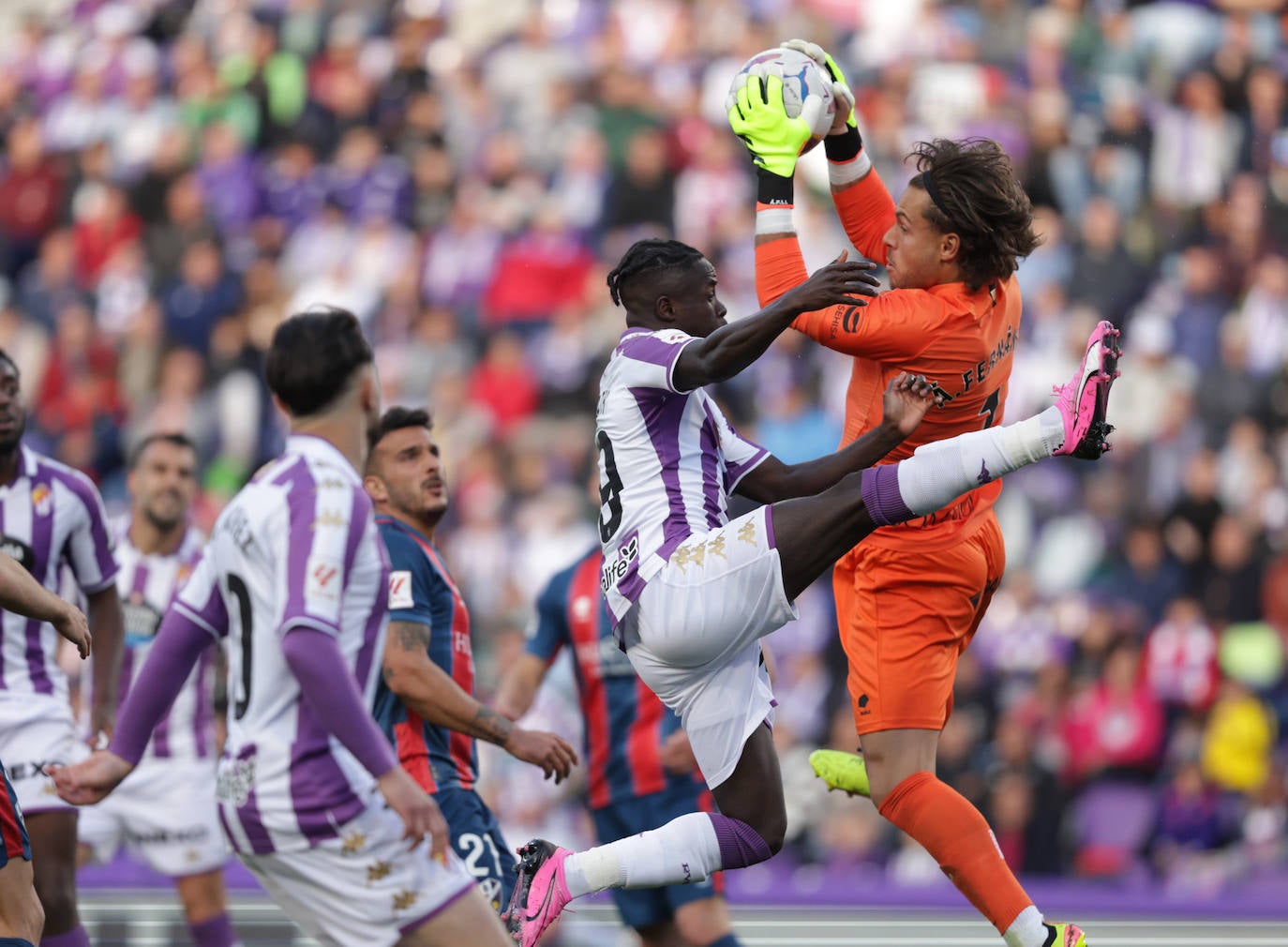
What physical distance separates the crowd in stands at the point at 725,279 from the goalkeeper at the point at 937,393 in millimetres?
5702

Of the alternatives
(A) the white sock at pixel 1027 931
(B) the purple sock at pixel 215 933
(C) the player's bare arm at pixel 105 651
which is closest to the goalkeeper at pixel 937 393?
(A) the white sock at pixel 1027 931

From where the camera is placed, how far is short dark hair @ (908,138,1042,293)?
6344mm

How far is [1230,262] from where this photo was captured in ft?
46.5

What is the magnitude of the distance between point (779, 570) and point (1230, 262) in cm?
941

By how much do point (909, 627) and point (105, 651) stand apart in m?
3.45

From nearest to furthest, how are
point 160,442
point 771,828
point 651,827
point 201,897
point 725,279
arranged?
point 771,828 < point 651,827 < point 201,897 < point 160,442 < point 725,279

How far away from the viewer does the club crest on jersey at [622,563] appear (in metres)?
6.18

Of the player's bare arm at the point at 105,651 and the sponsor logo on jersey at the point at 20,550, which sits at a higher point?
the sponsor logo on jersey at the point at 20,550

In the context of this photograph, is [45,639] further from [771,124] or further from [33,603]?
[771,124]

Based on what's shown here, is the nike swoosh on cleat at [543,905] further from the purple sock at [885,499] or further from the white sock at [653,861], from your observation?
the purple sock at [885,499]

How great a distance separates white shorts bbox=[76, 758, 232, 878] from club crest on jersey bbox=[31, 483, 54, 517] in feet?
8.26

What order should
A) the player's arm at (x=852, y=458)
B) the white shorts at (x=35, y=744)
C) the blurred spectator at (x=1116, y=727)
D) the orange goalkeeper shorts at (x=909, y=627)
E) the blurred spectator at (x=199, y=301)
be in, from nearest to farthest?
the player's arm at (x=852, y=458)
the orange goalkeeper shorts at (x=909, y=627)
the white shorts at (x=35, y=744)
the blurred spectator at (x=1116, y=727)
the blurred spectator at (x=199, y=301)

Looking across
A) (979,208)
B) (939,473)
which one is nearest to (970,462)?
(939,473)

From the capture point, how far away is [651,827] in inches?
330
